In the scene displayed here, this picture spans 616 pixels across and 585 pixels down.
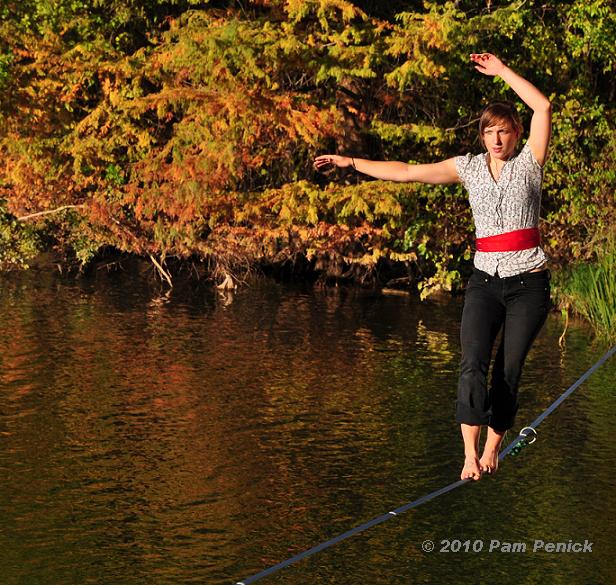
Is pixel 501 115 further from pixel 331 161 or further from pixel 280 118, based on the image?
pixel 280 118

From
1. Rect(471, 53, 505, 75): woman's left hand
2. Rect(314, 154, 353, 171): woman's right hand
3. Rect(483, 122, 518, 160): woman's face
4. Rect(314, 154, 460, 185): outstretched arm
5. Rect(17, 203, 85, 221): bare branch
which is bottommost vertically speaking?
Rect(17, 203, 85, 221): bare branch

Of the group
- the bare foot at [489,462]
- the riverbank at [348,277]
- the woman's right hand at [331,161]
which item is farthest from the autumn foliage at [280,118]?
the bare foot at [489,462]

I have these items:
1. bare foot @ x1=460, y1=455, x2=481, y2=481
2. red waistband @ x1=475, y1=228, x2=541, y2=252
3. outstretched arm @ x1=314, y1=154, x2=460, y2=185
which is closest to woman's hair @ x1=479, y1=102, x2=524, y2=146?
outstretched arm @ x1=314, y1=154, x2=460, y2=185

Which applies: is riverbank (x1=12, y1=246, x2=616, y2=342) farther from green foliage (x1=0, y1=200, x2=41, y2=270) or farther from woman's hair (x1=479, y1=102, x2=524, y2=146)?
woman's hair (x1=479, y1=102, x2=524, y2=146)

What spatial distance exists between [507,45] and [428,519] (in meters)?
15.0

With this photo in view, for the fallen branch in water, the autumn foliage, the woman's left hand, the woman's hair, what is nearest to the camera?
the woman's left hand

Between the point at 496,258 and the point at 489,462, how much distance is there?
1146 millimetres

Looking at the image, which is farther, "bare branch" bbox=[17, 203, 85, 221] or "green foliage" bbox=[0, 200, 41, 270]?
"green foliage" bbox=[0, 200, 41, 270]

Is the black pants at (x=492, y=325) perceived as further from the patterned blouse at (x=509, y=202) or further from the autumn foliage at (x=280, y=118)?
the autumn foliage at (x=280, y=118)

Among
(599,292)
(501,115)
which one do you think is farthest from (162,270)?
(501,115)

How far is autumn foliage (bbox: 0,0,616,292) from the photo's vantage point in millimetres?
23984

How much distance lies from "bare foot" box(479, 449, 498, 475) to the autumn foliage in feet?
51.0

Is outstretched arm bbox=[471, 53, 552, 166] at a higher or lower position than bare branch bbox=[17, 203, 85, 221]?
higher

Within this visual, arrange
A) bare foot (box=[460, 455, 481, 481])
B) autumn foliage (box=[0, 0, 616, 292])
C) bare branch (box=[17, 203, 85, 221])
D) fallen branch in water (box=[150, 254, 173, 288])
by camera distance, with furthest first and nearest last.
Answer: fallen branch in water (box=[150, 254, 173, 288])
bare branch (box=[17, 203, 85, 221])
autumn foliage (box=[0, 0, 616, 292])
bare foot (box=[460, 455, 481, 481])
